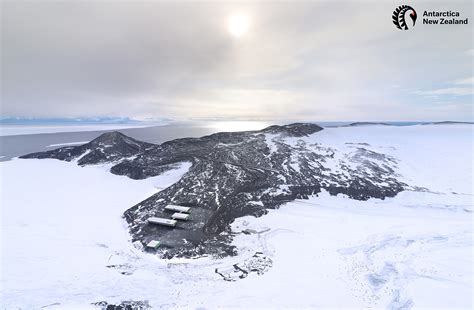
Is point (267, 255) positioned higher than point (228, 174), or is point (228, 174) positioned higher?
point (228, 174)

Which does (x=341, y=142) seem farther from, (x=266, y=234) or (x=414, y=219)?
(x=266, y=234)

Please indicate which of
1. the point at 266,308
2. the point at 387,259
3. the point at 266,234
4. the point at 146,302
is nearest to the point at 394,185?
the point at 387,259

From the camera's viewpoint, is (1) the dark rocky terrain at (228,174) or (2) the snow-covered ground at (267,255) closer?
(2) the snow-covered ground at (267,255)

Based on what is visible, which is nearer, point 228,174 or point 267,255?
point 267,255

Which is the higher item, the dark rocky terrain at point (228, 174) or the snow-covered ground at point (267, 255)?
the dark rocky terrain at point (228, 174)

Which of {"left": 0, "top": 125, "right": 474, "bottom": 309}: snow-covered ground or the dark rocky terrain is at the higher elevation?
the dark rocky terrain
